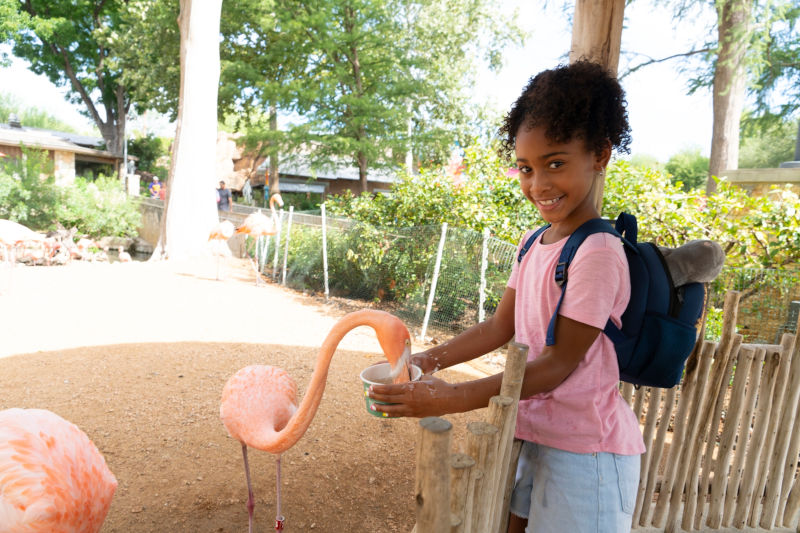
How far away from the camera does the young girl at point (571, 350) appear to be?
124cm

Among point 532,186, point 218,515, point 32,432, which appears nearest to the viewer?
point 532,186

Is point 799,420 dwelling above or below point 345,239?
below

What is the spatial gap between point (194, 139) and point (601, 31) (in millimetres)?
10558

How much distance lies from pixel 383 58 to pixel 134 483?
15032 millimetres

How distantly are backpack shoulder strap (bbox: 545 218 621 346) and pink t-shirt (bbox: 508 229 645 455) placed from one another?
0.02 meters

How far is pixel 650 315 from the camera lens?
50.8 inches

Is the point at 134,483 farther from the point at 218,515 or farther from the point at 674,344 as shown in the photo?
the point at 674,344

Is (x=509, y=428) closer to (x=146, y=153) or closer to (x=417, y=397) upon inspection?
(x=417, y=397)

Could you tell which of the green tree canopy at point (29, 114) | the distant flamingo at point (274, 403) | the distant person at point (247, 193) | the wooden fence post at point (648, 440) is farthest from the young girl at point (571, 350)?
the green tree canopy at point (29, 114)

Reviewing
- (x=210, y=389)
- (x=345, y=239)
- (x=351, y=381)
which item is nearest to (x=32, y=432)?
(x=210, y=389)

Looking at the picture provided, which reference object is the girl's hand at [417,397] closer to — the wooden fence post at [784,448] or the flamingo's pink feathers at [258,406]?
the flamingo's pink feathers at [258,406]

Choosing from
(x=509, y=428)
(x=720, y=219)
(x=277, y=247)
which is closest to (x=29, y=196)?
(x=277, y=247)

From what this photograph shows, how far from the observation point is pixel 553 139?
1.34m

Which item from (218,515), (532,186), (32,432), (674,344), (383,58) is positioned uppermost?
(383,58)
